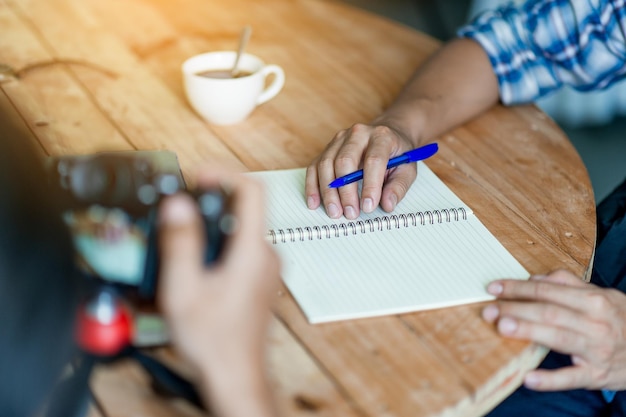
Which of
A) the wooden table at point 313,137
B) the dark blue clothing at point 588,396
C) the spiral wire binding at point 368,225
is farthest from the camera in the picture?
the dark blue clothing at point 588,396

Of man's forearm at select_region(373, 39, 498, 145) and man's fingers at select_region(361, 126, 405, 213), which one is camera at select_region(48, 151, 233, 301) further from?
man's forearm at select_region(373, 39, 498, 145)

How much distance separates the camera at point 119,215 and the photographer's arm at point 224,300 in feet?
0.07

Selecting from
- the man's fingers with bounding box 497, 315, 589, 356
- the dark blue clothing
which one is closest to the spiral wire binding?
the man's fingers with bounding box 497, 315, 589, 356

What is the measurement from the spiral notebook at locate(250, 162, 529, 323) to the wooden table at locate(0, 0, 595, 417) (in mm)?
19

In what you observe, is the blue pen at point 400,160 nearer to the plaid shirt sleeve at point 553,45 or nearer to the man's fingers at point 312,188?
the man's fingers at point 312,188

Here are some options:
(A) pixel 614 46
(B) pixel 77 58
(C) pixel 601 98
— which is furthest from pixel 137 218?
(C) pixel 601 98

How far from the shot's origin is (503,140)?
111 centimetres

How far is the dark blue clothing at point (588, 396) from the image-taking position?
1.00 m

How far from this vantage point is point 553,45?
3.99 ft

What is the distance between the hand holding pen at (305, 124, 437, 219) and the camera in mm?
890

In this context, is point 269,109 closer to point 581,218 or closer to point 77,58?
point 77,58

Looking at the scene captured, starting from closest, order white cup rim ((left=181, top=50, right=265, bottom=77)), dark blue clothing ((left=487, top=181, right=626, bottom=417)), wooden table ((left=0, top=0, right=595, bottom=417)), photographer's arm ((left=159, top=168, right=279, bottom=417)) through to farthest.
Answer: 1. photographer's arm ((left=159, top=168, right=279, bottom=417))
2. wooden table ((left=0, top=0, right=595, bottom=417))
3. dark blue clothing ((left=487, top=181, right=626, bottom=417))
4. white cup rim ((left=181, top=50, right=265, bottom=77))

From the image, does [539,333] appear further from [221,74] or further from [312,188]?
[221,74]

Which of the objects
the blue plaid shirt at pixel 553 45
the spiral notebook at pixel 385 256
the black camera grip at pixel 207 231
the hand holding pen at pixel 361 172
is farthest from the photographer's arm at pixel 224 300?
the blue plaid shirt at pixel 553 45
